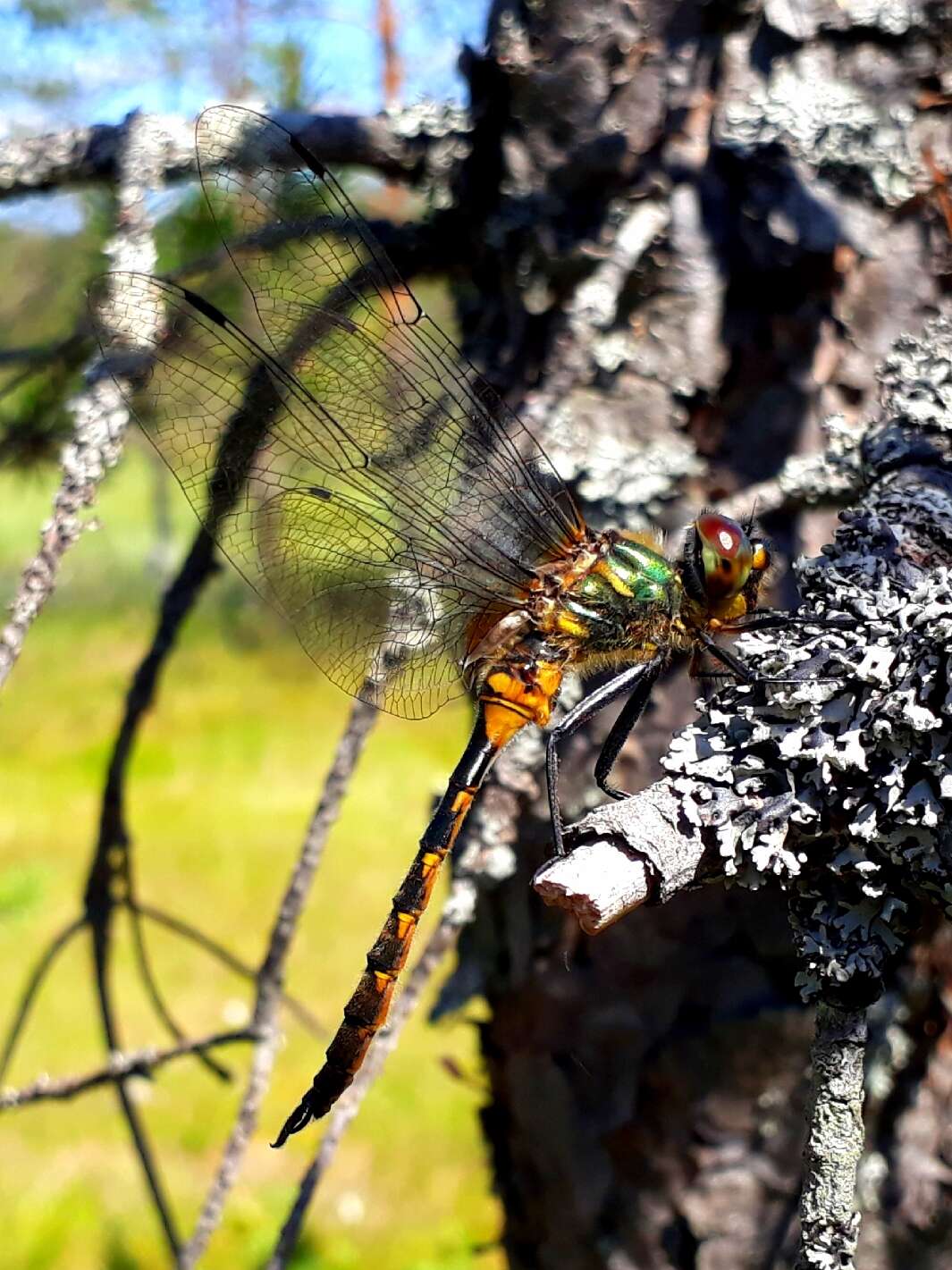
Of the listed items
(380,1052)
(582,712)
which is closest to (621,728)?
(582,712)

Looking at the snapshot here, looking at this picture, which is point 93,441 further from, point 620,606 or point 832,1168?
point 832,1168

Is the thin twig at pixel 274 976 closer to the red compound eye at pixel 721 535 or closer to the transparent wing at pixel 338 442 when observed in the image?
the transparent wing at pixel 338 442

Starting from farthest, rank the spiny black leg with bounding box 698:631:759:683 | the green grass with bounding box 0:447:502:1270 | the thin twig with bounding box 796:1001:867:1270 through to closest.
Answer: the green grass with bounding box 0:447:502:1270, the spiny black leg with bounding box 698:631:759:683, the thin twig with bounding box 796:1001:867:1270

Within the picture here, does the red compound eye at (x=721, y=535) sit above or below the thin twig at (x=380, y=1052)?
above

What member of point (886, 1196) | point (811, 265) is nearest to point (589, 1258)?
point (886, 1196)

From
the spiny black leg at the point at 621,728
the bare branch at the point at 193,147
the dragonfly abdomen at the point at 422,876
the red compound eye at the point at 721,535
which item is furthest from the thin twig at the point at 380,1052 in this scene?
the bare branch at the point at 193,147

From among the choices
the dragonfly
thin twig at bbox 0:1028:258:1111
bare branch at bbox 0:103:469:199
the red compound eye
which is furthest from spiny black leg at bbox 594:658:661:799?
bare branch at bbox 0:103:469:199

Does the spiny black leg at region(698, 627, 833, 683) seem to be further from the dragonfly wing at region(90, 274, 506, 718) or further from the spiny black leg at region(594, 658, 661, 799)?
the dragonfly wing at region(90, 274, 506, 718)

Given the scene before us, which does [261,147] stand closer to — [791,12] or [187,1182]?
[791,12]
